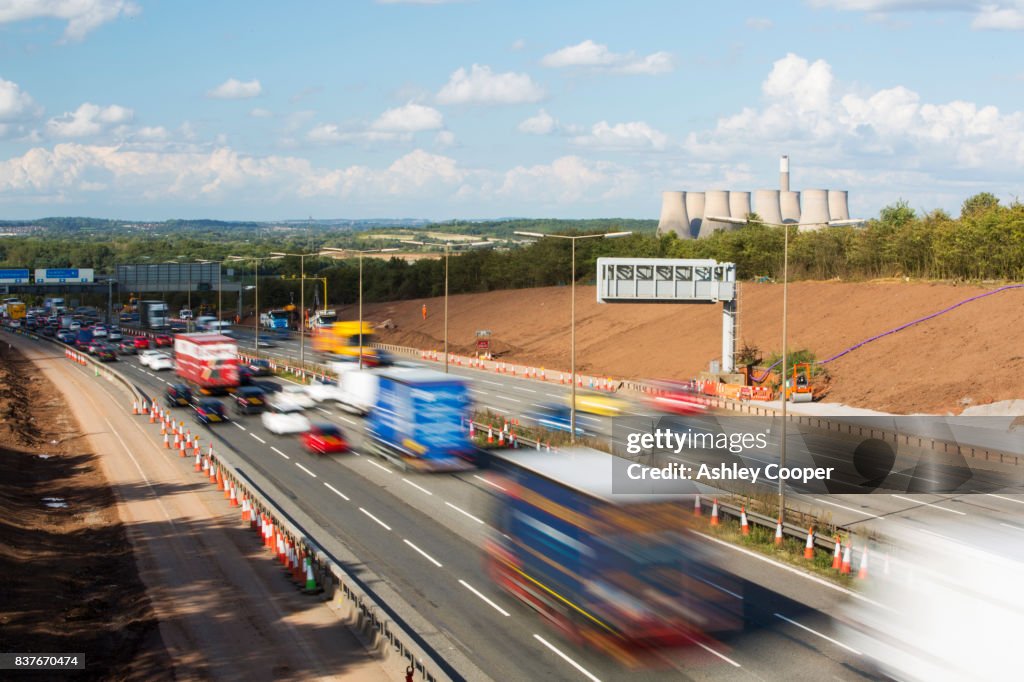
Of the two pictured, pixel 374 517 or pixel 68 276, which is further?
pixel 68 276

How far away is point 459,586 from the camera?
2461 centimetres

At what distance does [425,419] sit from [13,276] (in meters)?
136

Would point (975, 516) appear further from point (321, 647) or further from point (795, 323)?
point (795, 323)

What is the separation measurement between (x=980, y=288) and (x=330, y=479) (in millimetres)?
55703

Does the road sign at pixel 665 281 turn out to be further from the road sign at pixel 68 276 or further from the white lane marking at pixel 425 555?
the road sign at pixel 68 276

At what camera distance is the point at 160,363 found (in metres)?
80.6

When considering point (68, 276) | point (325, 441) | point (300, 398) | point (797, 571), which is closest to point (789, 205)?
point (68, 276)

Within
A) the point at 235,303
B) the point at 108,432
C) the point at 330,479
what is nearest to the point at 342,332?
the point at 108,432

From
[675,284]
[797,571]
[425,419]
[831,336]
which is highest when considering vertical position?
[675,284]

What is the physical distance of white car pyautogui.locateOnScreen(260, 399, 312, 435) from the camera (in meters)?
48.8

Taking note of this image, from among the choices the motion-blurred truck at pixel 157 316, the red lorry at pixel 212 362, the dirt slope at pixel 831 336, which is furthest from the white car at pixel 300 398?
the motion-blurred truck at pixel 157 316

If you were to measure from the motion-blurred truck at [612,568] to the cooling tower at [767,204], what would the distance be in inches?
5373

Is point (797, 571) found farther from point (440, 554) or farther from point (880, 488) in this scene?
point (880, 488)

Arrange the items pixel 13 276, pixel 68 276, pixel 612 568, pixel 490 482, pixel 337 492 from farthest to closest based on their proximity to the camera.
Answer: pixel 68 276 < pixel 13 276 < pixel 490 482 < pixel 337 492 < pixel 612 568
